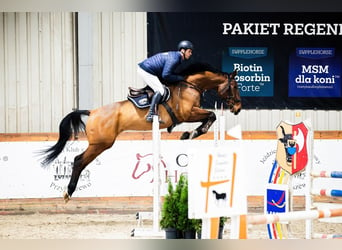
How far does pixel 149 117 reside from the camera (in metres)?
7.84

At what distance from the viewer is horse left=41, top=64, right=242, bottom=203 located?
26.0 ft

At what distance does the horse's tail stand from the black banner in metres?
1.04

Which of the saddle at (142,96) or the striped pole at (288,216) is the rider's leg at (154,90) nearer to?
the saddle at (142,96)

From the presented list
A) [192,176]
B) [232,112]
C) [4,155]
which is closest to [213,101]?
[232,112]

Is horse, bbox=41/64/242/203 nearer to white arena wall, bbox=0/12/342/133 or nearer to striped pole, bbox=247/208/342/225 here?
white arena wall, bbox=0/12/342/133

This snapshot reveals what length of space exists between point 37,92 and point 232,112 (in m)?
2.15

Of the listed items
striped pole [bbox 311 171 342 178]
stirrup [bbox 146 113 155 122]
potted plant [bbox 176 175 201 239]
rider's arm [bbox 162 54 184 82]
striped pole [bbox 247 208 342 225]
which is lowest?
potted plant [bbox 176 175 201 239]

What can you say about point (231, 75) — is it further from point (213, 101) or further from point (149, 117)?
point (149, 117)

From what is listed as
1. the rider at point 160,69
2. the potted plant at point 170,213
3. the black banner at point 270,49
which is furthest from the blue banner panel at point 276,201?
the black banner at point 270,49

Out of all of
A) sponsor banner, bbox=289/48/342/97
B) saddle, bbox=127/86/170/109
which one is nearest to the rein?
saddle, bbox=127/86/170/109

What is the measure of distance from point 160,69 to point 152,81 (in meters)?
0.15

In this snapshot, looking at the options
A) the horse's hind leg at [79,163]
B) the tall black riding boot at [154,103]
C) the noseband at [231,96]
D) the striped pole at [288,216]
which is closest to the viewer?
the striped pole at [288,216]

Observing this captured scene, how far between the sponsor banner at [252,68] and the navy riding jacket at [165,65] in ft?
1.79

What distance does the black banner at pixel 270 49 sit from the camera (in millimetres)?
8133
